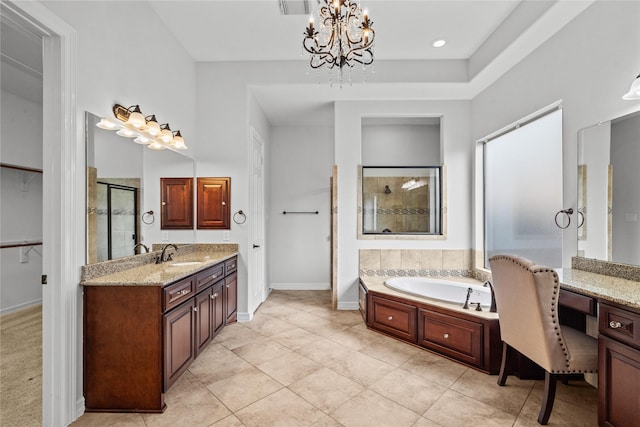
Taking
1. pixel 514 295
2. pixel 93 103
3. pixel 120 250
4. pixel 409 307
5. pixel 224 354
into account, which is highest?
pixel 93 103

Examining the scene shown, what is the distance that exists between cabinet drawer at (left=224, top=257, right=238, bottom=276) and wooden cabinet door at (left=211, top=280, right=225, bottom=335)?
0.55 ft

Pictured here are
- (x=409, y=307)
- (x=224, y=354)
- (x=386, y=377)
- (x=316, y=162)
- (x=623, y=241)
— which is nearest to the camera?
(x=623, y=241)

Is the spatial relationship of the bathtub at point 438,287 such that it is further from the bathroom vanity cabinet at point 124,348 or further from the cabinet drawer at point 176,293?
the bathroom vanity cabinet at point 124,348

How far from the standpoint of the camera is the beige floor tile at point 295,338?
2783 millimetres

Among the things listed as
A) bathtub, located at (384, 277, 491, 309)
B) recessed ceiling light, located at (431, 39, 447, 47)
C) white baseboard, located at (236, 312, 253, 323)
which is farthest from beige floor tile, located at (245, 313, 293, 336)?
recessed ceiling light, located at (431, 39, 447, 47)

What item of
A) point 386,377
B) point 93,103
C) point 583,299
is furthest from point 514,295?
point 93,103

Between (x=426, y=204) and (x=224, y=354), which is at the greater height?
(x=426, y=204)

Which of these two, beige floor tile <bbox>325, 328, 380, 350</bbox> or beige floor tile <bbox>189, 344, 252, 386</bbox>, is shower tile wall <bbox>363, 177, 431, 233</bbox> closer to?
beige floor tile <bbox>325, 328, 380, 350</bbox>

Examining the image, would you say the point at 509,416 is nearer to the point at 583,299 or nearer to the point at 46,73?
the point at 583,299

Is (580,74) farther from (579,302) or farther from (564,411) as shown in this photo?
(564,411)

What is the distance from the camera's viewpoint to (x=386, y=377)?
220cm

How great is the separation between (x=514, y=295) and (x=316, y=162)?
12.1ft

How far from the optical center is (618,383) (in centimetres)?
144

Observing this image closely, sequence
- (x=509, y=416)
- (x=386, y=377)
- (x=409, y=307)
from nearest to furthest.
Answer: (x=509, y=416)
(x=386, y=377)
(x=409, y=307)
